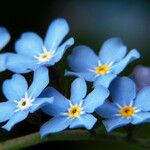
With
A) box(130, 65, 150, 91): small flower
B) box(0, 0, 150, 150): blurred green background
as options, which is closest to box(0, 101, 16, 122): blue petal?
box(130, 65, 150, 91): small flower

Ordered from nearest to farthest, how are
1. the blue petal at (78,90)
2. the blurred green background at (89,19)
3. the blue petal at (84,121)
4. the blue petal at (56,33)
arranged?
the blue petal at (84,121) → the blue petal at (78,90) → the blue petal at (56,33) → the blurred green background at (89,19)

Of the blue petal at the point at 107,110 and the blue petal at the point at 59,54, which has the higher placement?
the blue petal at the point at 59,54

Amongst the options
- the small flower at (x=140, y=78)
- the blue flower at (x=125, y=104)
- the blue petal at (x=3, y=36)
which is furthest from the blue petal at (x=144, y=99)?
the blue petal at (x=3, y=36)

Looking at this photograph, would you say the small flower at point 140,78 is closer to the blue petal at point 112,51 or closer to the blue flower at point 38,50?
the blue petal at point 112,51

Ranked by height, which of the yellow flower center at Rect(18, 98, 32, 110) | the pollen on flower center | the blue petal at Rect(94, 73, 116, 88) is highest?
the pollen on flower center

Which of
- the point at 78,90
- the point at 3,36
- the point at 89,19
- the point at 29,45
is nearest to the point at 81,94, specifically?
the point at 78,90

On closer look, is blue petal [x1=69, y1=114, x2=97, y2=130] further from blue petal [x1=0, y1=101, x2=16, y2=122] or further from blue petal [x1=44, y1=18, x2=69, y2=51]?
blue petal [x1=44, y1=18, x2=69, y2=51]
